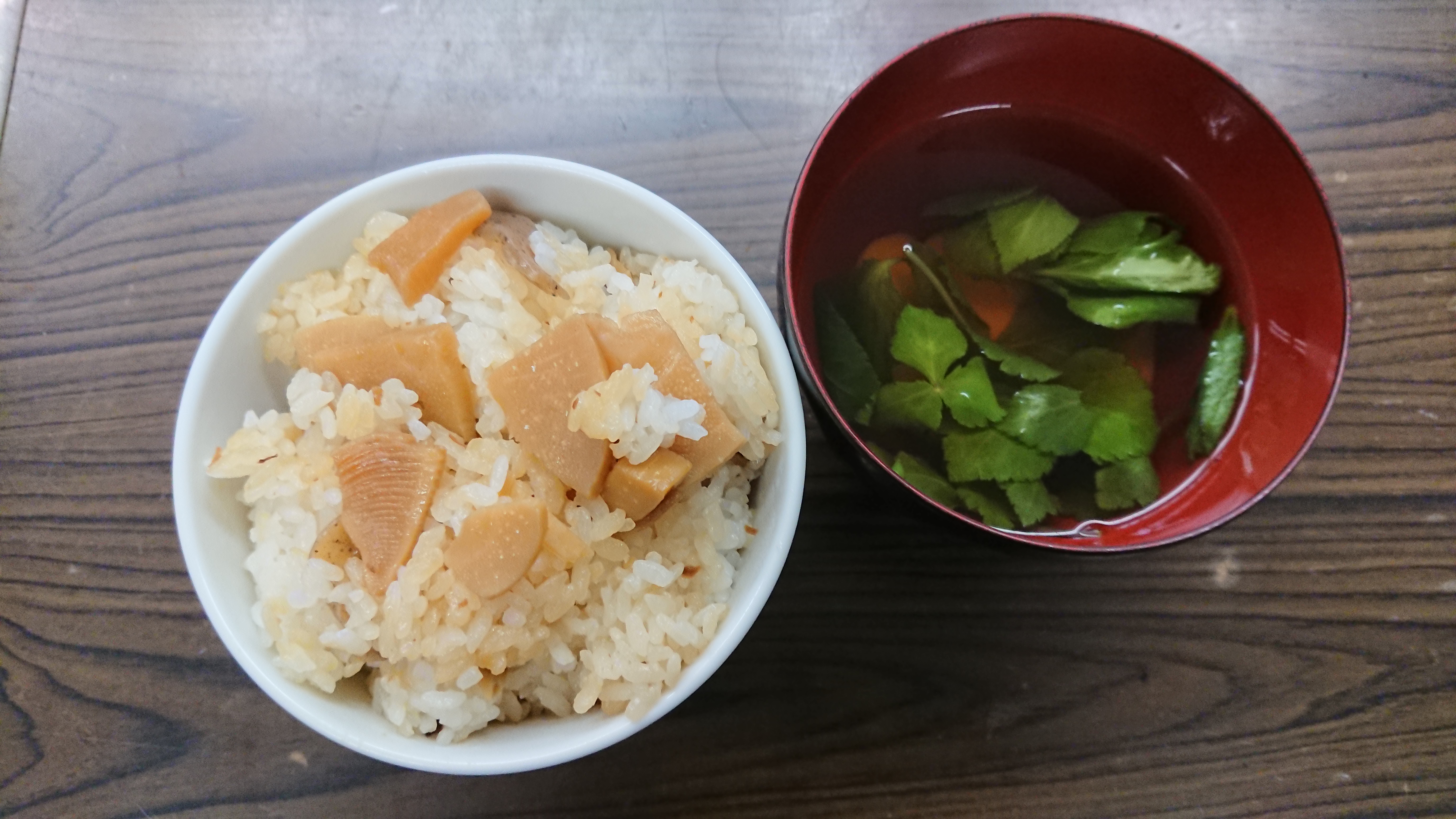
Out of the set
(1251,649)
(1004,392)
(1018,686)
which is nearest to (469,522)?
(1004,392)

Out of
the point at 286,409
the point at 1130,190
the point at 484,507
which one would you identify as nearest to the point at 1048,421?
the point at 1130,190

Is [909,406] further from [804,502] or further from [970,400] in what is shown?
[804,502]

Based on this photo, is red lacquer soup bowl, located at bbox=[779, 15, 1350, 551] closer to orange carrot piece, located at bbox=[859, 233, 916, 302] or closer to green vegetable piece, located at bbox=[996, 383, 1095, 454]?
orange carrot piece, located at bbox=[859, 233, 916, 302]

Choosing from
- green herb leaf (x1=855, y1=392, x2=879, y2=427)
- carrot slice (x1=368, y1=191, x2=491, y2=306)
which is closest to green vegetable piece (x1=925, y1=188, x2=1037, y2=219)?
green herb leaf (x1=855, y1=392, x2=879, y2=427)

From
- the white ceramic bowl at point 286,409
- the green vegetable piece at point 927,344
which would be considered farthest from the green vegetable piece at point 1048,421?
the white ceramic bowl at point 286,409

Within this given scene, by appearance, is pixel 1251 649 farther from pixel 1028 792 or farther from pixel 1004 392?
pixel 1004 392

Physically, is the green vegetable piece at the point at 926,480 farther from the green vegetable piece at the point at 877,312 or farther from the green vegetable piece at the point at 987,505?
the green vegetable piece at the point at 877,312
